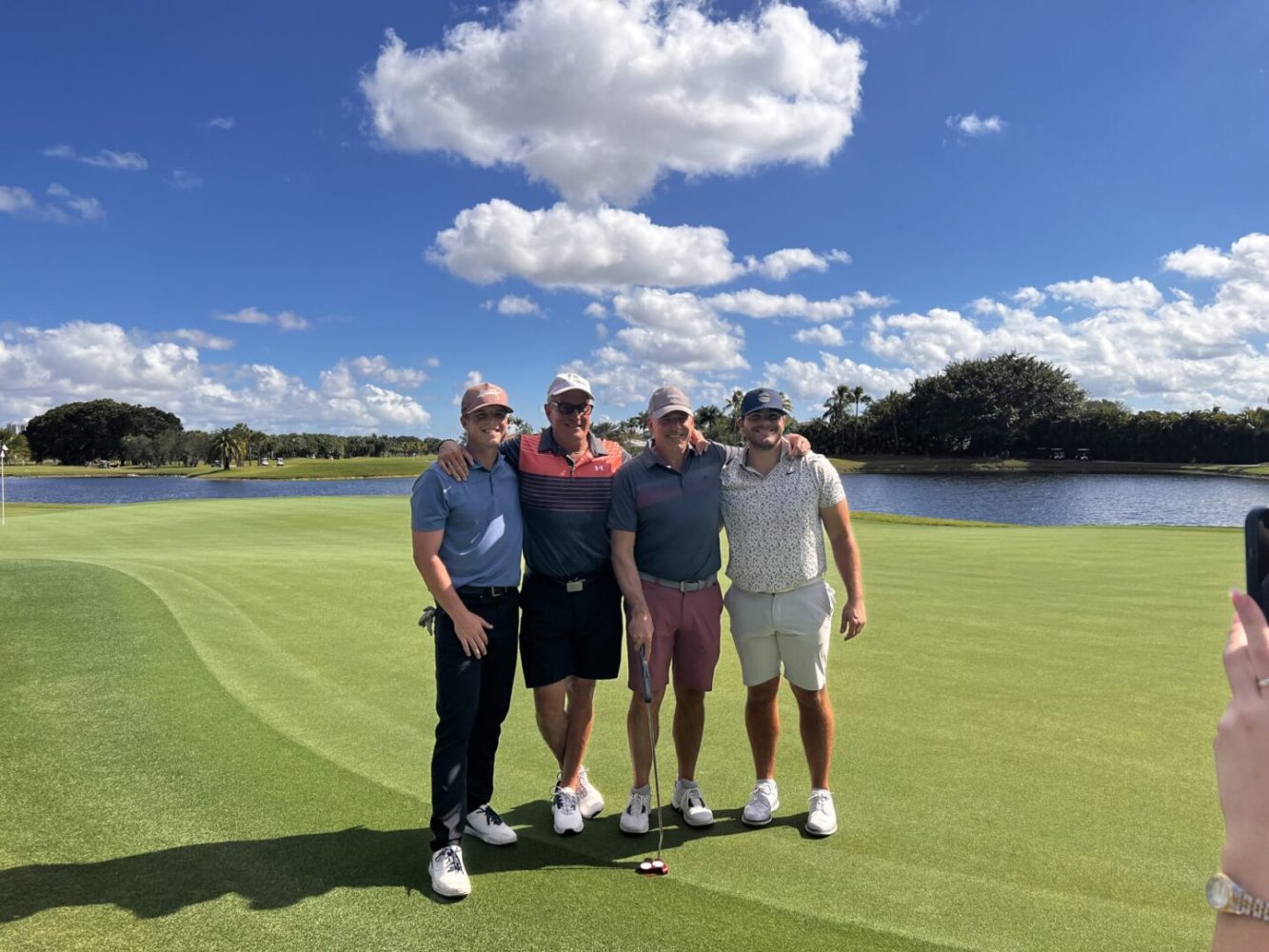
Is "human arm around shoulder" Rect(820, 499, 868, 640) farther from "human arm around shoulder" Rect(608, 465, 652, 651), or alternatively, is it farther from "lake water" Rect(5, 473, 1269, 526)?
"lake water" Rect(5, 473, 1269, 526)

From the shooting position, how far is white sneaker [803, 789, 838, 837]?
3613mm

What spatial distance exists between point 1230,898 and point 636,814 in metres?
3.06

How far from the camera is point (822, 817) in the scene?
12.0 ft

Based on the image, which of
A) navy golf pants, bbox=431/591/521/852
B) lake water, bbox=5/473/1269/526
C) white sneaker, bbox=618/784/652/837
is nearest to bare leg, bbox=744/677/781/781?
white sneaker, bbox=618/784/652/837

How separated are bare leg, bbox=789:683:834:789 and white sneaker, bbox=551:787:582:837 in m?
1.21

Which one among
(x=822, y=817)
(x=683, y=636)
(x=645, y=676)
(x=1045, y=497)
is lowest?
(x=1045, y=497)

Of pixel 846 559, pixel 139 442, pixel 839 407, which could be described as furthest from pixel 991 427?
pixel 139 442

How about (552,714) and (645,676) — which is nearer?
(645,676)

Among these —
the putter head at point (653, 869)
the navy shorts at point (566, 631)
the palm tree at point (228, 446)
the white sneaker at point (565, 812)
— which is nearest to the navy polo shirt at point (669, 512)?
the navy shorts at point (566, 631)

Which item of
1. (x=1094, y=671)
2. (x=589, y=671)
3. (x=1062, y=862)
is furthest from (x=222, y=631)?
(x=1094, y=671)

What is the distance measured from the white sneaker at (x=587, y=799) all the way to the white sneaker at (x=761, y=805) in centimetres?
72

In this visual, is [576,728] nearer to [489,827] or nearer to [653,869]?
[489,827]

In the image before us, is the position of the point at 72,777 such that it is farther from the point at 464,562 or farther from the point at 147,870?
the point at 464,562

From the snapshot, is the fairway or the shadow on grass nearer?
the fairway
